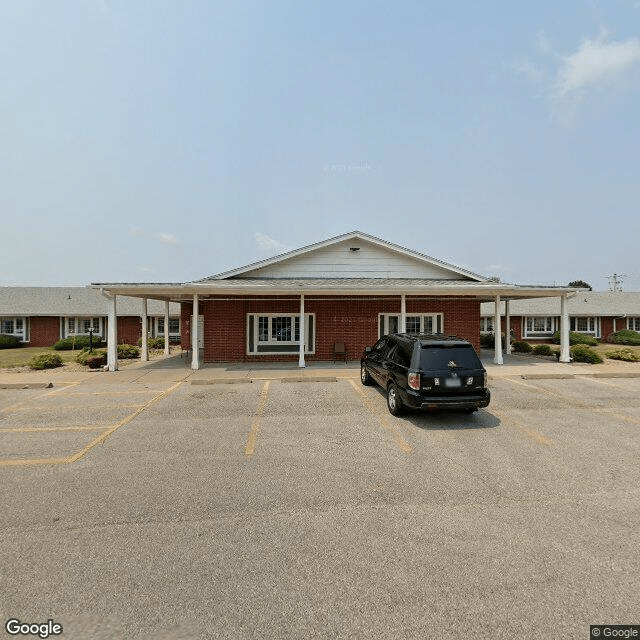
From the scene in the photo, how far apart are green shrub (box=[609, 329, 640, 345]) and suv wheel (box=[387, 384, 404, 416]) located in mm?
28513

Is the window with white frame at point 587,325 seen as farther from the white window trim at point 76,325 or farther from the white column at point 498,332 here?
the white window trim at point 76,325

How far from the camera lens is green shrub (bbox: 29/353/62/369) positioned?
15841 millimetres

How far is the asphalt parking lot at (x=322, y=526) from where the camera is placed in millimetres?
2848

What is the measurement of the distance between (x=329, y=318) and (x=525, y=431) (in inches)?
428

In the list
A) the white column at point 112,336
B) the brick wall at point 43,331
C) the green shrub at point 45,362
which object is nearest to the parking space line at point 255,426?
the white column at point 112,336

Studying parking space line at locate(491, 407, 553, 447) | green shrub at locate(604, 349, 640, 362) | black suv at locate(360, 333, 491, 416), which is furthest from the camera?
green shrub at locate(604, 349, 640, 362)

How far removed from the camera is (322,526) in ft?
13.1

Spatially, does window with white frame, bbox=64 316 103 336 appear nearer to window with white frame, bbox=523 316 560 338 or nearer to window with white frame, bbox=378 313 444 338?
window with white frame, bbox=378 313 444 338

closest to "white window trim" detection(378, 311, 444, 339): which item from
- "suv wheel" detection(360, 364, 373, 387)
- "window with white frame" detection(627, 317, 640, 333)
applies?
"suv wheel" detection(360, 364, 373, 387)

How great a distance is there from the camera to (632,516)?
4172mm

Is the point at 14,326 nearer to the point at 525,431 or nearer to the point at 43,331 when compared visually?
the point at 43,331

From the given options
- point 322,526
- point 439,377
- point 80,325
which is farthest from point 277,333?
point 80,325

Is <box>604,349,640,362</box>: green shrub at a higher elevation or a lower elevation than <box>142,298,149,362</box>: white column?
lower

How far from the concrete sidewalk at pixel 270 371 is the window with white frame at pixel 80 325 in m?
13.0
